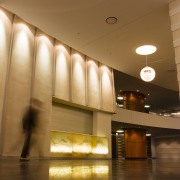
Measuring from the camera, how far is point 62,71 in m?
8.62

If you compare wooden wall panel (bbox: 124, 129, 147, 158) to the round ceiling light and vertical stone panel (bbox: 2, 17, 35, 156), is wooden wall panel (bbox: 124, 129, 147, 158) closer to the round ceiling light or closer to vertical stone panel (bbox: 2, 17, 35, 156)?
the round ceiling light

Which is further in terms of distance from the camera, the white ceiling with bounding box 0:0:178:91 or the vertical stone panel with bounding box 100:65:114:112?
the vertical stone panel with bounding box 100:65:114:112

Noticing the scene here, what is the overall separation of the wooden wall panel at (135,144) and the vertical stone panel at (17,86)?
8826 mm

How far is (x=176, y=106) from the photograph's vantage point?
21.4 meters

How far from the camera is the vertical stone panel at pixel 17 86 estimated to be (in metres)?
6.36

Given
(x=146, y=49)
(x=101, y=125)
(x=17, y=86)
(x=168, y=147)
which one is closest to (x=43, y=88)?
(x=17, y=86)

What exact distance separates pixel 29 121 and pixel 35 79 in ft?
4.65

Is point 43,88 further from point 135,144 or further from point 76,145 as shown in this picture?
point 135,144

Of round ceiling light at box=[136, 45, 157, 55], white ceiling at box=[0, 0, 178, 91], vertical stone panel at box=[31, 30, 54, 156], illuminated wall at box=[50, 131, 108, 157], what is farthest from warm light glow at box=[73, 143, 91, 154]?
round ceiling light at box=[136, 45, 157, 55]

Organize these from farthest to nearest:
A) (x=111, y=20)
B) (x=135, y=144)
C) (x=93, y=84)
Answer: (x=135, y=144) < (x=93, y=84) < (x=111, y=20)

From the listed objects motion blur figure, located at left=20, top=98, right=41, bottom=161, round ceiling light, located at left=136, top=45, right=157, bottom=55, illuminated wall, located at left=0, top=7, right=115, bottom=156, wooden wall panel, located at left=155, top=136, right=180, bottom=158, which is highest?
round ceiling light, located at left=136, top=45, right=157, bottom=55

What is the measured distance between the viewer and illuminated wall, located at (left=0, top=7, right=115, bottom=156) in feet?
21.4

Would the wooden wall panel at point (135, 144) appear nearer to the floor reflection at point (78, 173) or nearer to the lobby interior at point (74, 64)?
the lobby interior at point (74, 64)

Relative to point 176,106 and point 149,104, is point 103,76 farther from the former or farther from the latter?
point 176,106
